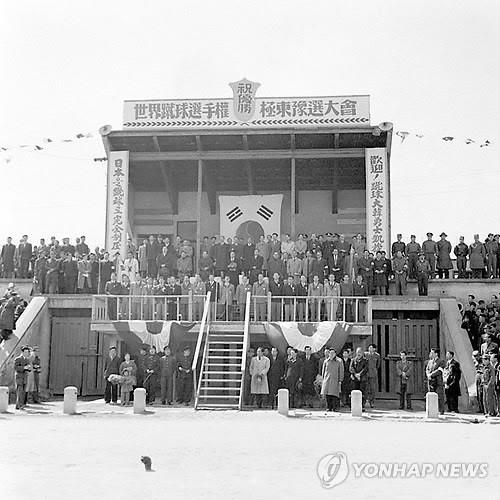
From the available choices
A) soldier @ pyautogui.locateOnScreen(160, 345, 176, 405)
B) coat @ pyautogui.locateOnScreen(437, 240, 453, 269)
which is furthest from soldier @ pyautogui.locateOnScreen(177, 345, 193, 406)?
coat @ pyautogui.locateOnScreen(437, 240, 453, 269)

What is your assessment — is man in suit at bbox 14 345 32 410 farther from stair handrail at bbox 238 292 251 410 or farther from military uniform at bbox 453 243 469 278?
military uniform at bbox 453 243 469 278

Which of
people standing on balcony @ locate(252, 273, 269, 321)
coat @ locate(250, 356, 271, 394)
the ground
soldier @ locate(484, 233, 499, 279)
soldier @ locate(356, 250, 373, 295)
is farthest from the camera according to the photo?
soldier @ locate(484, 233, 499, 279)

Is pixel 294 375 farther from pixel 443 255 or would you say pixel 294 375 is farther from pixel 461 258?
pixel 461 258

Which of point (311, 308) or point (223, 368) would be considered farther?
point (223, 368)

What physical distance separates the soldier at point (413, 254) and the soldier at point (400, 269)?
2.43 ft

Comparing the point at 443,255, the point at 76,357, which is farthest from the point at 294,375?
the point at 76,357

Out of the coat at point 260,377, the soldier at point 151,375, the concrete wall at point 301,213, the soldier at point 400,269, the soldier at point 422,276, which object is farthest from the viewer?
the concrete wall at point 301,213

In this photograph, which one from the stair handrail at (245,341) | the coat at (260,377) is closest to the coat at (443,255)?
the stair handrail at (245,341)

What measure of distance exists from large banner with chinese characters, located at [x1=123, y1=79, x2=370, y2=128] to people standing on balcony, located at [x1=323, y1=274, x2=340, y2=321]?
572 centimetres

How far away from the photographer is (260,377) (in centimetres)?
1912

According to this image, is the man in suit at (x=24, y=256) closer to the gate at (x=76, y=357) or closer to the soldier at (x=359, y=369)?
the gate at (x=76, y=357)

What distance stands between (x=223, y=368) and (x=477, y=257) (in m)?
7.93

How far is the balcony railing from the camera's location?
2059cm

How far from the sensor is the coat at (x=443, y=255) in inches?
939
